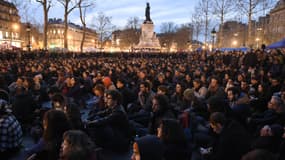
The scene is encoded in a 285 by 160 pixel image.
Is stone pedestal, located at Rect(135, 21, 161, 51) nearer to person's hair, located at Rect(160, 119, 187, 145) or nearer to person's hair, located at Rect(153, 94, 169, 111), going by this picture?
person's hair, located at Rect(153, 94, 169, 111)

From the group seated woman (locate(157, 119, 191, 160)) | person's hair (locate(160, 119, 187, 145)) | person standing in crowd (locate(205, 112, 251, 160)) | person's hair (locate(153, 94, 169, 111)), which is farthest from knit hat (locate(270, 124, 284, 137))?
person's hair (locate(153, 94, 169, 111))

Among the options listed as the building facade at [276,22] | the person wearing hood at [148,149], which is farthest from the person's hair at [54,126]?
the building facade at [276,22]

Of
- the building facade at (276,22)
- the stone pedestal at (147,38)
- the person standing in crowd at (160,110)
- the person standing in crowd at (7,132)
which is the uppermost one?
the building facade at (276,22)

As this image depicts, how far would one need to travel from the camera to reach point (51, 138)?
13.2ft

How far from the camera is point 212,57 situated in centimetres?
2866

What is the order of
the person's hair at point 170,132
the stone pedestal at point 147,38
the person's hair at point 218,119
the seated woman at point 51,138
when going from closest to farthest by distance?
the seated woman at point 51,138 < the person's hair at point 170,132 < the person's hair at point 218,119 < the stone pedestal at point 147,38

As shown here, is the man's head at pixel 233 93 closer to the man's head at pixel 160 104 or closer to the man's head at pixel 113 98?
the man's head at pixel 160 104

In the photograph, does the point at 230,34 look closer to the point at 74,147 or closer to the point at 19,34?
the point at 19,34

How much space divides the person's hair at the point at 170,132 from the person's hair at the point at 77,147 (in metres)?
1.18

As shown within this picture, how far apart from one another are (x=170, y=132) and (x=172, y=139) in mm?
123

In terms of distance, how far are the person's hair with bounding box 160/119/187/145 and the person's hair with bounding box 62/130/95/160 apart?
1.18 m

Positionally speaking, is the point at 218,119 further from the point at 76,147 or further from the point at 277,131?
the point at 76,147

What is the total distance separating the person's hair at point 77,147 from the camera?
3201 millimetres

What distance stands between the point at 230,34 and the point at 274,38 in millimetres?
49145
